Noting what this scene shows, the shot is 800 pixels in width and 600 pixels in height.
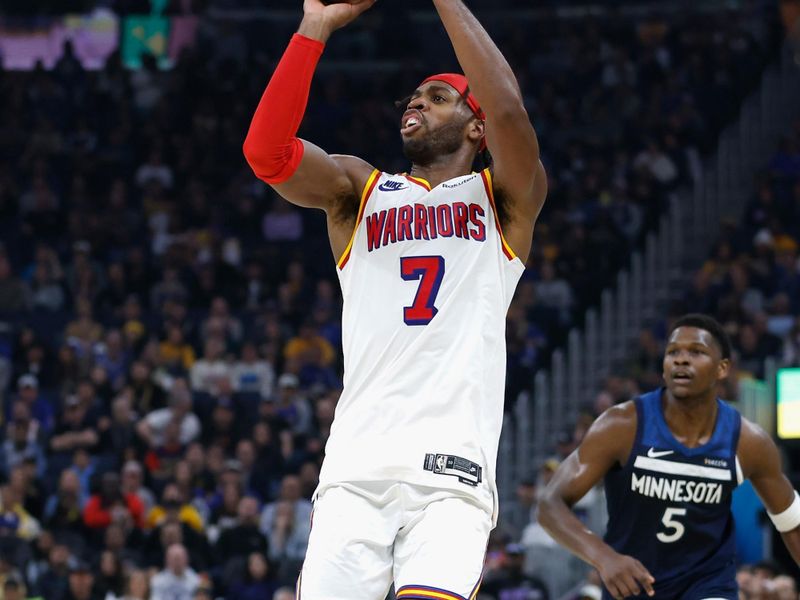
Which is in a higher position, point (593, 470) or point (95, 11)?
point (95, 11)

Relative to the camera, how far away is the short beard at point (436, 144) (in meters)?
5.28

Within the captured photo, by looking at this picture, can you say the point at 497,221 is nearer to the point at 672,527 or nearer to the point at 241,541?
the point at 672,527

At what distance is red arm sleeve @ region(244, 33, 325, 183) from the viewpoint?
4.93 m

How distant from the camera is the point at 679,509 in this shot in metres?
6.63

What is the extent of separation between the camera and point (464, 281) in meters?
4.98

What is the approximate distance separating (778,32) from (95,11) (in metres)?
11.7

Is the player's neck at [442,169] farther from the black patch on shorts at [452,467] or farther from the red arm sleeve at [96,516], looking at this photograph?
the red arm sleeve at [96,516]

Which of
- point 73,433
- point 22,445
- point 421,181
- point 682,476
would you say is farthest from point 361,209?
point 22,445

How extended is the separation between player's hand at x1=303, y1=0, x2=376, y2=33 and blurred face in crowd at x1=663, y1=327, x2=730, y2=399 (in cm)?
255

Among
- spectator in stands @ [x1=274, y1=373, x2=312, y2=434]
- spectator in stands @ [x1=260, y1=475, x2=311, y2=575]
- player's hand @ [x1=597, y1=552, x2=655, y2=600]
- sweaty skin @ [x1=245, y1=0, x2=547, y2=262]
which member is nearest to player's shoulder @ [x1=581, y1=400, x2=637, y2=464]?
player's hand @ [x1=597, y1=552, x2=655, y2=600]

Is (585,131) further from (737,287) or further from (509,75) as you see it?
(509,75)

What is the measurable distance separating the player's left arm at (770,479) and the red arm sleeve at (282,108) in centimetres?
295

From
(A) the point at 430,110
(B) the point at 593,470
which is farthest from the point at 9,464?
(A) the point at 430,110

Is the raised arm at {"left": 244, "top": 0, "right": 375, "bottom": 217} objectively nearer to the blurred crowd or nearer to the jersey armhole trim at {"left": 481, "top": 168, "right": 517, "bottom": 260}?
the jersey armhole trim at {"left": 481, "top": 168, "right": 517, "bottom": 260}
